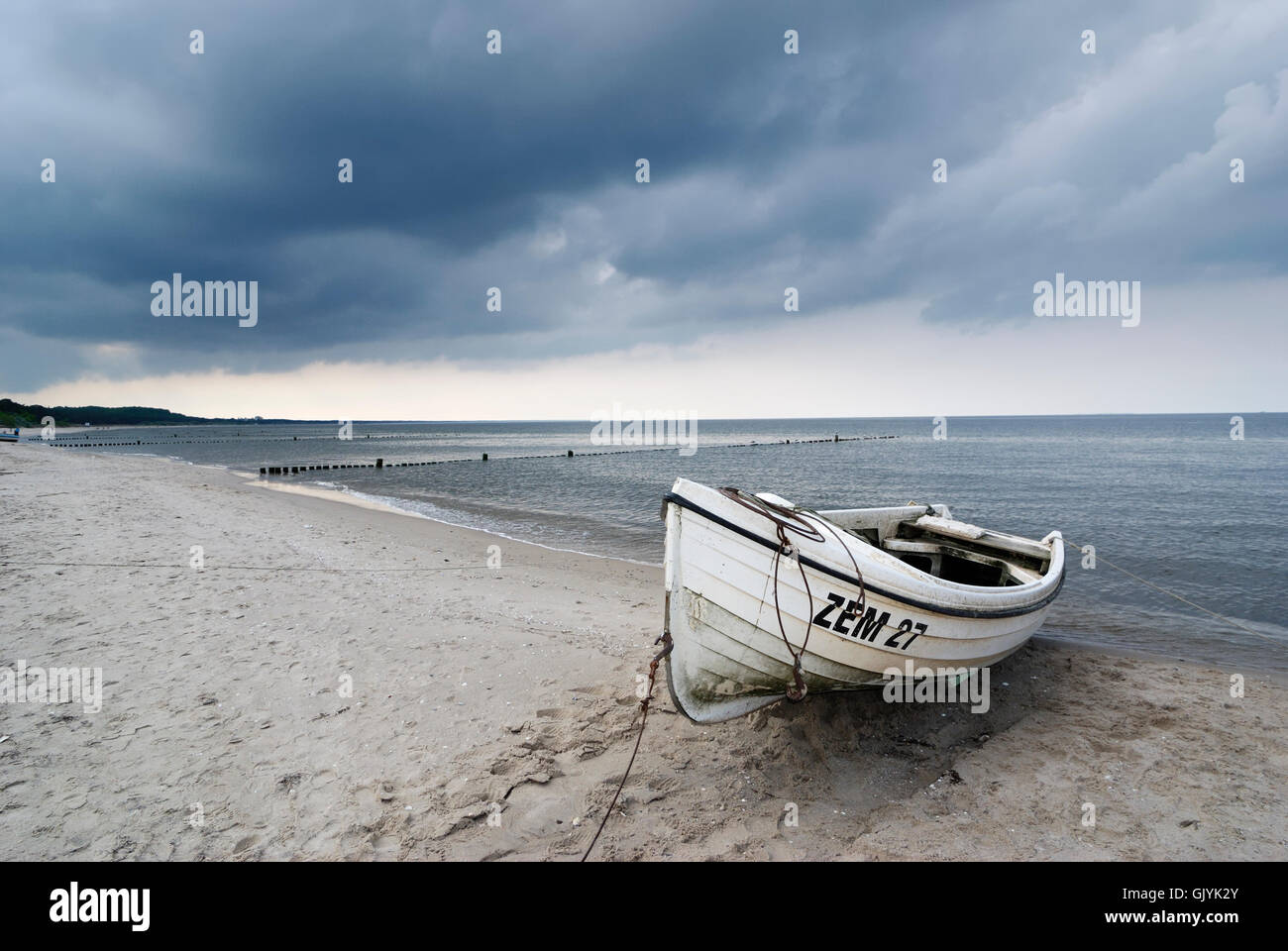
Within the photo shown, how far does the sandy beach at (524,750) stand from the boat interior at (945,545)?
4.61 feet

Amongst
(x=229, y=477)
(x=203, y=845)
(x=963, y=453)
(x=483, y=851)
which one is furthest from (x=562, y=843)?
(x=963, y=453)

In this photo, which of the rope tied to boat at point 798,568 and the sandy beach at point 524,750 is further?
the rope tied to boat at point 798,568

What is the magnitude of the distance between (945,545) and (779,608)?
6.07m

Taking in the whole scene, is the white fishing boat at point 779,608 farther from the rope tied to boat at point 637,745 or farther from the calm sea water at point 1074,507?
the calm sea water at point 1074,507

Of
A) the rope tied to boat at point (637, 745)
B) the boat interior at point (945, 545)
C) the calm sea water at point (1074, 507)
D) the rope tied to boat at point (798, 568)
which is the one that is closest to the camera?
the rope tied to boat at point (637, 745)

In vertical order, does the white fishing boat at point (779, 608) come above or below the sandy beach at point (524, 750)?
above

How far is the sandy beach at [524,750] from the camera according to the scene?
4.48 m

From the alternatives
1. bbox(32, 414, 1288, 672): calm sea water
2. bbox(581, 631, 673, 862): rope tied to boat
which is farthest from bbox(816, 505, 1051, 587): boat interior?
bbox(581, 631, 673, 862): rope tied to boat

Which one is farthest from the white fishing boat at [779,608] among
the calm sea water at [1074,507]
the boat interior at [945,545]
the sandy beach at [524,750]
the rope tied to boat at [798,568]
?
the calm sea water at [1074,507]

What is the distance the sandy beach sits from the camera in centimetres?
448

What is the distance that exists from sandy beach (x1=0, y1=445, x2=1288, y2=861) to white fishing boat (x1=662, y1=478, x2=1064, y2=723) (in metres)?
0.75

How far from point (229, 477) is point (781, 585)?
130 ft

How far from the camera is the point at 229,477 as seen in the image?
3503 cm

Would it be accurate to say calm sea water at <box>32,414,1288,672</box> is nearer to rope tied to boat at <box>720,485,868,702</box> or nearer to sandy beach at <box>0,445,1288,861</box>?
sandy beach at <box>0,445,1288,861</box>
